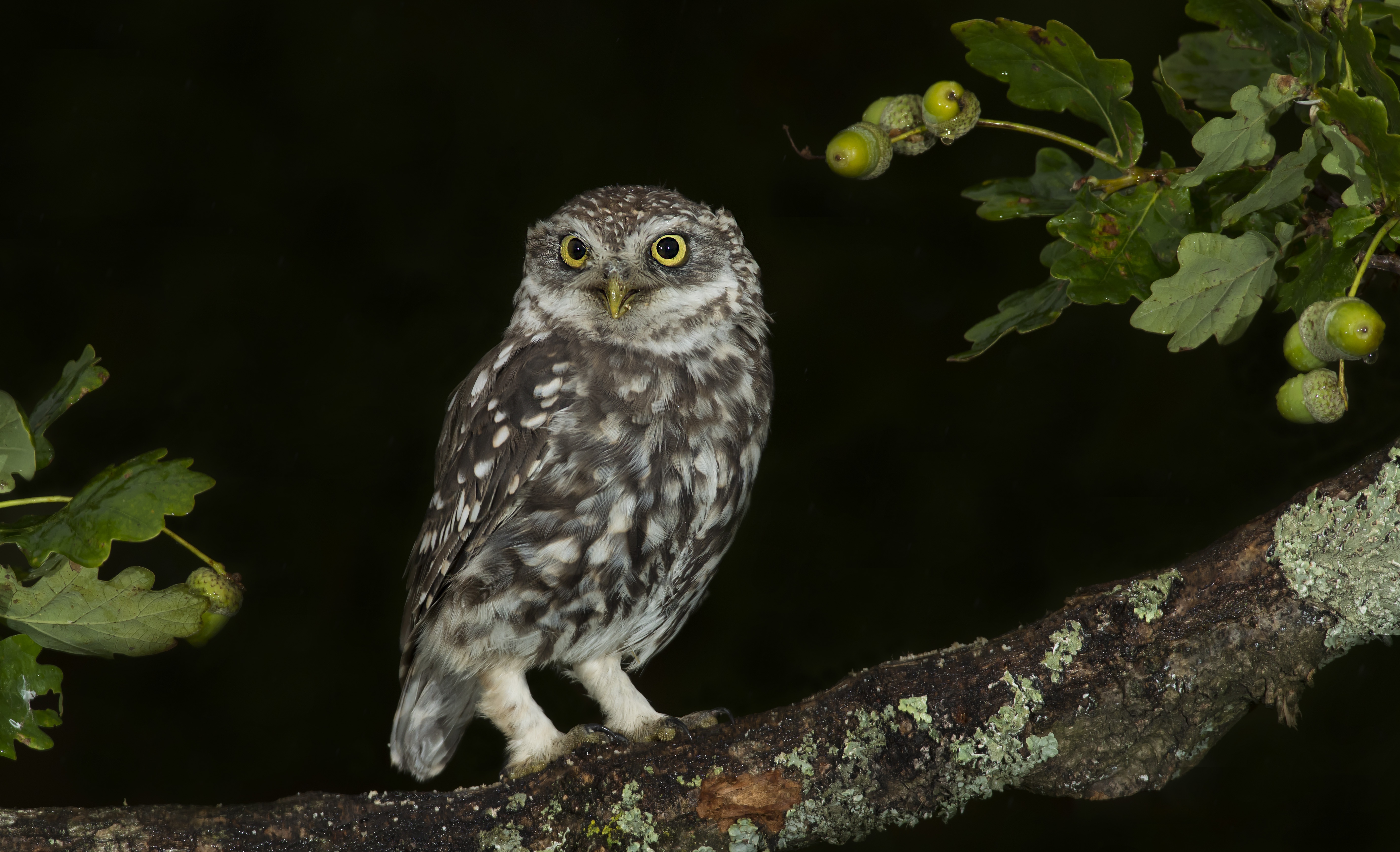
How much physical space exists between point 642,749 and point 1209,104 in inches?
61.7

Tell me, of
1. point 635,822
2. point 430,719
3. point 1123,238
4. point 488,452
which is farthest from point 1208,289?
point 430,719

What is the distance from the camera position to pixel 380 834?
6.31 feet

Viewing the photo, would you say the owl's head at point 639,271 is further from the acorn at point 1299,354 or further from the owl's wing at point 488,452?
the acorn at point 1299,354

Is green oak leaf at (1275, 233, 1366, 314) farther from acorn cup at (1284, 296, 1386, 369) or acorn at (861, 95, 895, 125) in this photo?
acorn at (861, 95, 895, 125)

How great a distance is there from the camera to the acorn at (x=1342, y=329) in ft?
4.32

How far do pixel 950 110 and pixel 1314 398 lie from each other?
654mm

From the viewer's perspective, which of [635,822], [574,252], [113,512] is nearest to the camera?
[113,512]

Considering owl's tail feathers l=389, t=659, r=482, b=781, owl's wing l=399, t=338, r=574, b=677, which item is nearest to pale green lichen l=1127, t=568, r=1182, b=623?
owl's wing l=399, t=338, r=574, b=677

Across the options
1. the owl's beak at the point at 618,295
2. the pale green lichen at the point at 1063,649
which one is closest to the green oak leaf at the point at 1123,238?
the pale green lichen at the point at 1063,649

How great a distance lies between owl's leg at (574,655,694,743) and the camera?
2.46 m

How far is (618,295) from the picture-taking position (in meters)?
2.19

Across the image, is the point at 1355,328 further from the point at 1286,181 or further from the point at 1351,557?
the point at 1351,557

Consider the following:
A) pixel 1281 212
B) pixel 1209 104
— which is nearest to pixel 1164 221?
pixel 1281 212

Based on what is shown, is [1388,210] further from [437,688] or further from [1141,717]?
[437,688]
